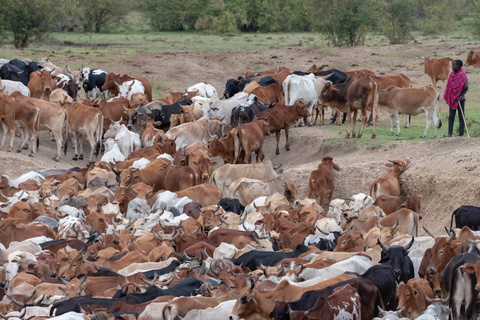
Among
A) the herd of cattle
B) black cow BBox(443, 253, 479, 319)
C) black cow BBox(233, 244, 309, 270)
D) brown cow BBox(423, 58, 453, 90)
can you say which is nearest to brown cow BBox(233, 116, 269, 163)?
the herd of cattle

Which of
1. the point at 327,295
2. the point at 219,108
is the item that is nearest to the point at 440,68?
the point at 219,108

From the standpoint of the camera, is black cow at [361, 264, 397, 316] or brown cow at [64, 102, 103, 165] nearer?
black cow at [361, 264, 397, 316]

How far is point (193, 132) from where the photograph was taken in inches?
781

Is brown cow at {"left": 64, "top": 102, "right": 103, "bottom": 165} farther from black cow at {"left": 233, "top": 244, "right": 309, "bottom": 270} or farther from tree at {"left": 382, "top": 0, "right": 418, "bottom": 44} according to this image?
tree at {"left": 382, "top": 0, "right": 418, "bottom": 44}

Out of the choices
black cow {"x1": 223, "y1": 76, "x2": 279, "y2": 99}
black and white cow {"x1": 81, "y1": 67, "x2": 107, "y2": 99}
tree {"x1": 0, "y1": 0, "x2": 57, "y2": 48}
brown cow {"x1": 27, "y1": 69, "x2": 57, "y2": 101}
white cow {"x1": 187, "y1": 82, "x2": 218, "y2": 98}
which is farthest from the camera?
tree {"x1": 0, "y1": 0, "x2": 57, "y2": 48}

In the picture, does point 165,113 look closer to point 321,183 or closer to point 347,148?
point 347,148

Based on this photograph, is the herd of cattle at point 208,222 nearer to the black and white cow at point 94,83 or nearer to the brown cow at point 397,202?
the brown cow at point 397,202

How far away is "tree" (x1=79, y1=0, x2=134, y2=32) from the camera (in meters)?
42.8

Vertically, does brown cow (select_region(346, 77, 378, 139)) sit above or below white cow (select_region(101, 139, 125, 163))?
above

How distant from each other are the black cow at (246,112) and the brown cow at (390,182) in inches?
226

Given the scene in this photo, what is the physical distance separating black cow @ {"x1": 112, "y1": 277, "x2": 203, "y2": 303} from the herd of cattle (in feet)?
0.06

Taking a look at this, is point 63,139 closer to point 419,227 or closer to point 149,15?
point 419,227

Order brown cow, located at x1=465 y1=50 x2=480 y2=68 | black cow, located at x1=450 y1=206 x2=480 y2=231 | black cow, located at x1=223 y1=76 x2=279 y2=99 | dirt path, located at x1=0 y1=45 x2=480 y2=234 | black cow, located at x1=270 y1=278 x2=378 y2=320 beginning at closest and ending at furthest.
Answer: black cow, located at x1=270 y1=278 x2=378 y2=320, black cow, located at x1=450 y1=206 x2=480 y2=231, dirt path, located at x1=0 y1=45 x2=480 y2=234, black cow, located at x1=223 y1=76 x2=279 y2=99, brown cow, located at x1=465 y1=50 x2=480 y2=68

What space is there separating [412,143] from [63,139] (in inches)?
416
